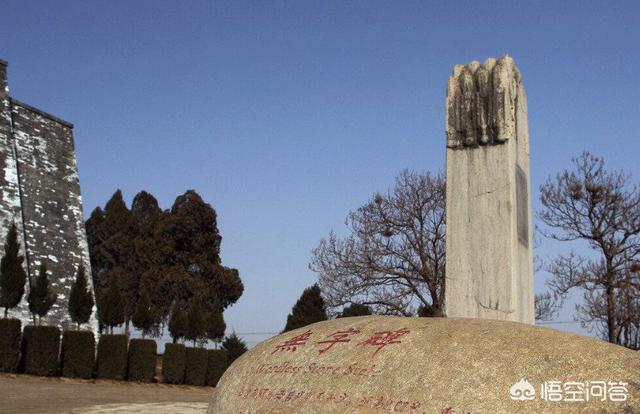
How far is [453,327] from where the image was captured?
4.88m

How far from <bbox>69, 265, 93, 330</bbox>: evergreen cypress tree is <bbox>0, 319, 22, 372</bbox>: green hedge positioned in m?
3.49

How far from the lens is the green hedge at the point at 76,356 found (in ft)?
63.2

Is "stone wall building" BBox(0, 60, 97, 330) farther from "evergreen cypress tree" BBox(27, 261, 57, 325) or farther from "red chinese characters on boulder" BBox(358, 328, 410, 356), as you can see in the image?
"red chinese characters on boulder" BBox(358, 328, 410, 356)

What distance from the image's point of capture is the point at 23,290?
21516mm

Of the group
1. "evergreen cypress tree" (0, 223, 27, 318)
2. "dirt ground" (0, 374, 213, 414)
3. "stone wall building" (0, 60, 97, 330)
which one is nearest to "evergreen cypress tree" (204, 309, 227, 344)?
"dirt ground" (0, 374, 213, 414)

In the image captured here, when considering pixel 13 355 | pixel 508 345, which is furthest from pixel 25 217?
pixel 508 345

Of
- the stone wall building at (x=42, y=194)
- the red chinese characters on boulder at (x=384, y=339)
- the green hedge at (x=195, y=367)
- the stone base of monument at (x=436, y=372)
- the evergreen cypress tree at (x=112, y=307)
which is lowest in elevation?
the green hedge at (x=195, y=367)

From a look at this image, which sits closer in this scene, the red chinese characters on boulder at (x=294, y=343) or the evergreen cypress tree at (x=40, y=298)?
the red chinese characters on boulder at (x=294, y=343)

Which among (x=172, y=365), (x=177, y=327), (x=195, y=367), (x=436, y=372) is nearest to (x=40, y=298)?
(x=177, y=327)

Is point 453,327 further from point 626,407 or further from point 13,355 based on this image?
point 13,355

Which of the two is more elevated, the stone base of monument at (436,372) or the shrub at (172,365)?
the stone base of monument at (436,372)

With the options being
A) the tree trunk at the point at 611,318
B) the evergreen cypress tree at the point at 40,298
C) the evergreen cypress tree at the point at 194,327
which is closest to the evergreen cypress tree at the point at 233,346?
the evergreen cypress tree at the point at 194,327

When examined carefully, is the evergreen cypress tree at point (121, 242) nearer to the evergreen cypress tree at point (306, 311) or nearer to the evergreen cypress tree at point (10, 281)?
the evergreen cypress tree at point (10, 281)

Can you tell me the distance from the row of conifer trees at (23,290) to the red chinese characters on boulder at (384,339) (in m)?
18.7
